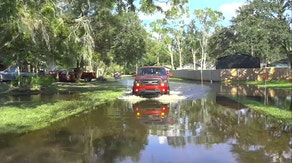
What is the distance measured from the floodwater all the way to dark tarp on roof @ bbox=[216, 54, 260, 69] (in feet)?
113

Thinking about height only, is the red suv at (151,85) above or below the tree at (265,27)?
below

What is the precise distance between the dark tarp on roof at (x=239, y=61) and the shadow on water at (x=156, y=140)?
3438 cm

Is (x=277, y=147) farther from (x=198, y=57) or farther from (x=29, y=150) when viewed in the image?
(x=198, y=57)

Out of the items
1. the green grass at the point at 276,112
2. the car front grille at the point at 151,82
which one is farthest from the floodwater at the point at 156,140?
the car front grille at the point at 151,82

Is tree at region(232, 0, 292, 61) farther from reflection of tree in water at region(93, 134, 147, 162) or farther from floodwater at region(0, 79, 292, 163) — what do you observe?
reflection of tree in water at region(93, 134, 147, 162)

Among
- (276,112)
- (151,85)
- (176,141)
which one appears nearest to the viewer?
(176,141)

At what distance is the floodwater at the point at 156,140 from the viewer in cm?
784

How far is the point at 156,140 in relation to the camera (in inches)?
381

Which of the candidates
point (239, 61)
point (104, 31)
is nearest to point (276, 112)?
point (104, 31)

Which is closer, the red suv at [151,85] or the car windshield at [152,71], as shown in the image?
the red suv at [151,85]

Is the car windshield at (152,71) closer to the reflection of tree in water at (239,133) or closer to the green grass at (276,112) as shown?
the green grass at (276,112)

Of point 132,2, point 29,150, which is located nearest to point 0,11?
point 29,150

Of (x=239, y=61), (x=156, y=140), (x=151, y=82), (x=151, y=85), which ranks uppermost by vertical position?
(x=239, y=61)

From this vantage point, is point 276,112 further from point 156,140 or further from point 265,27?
point 265,27
